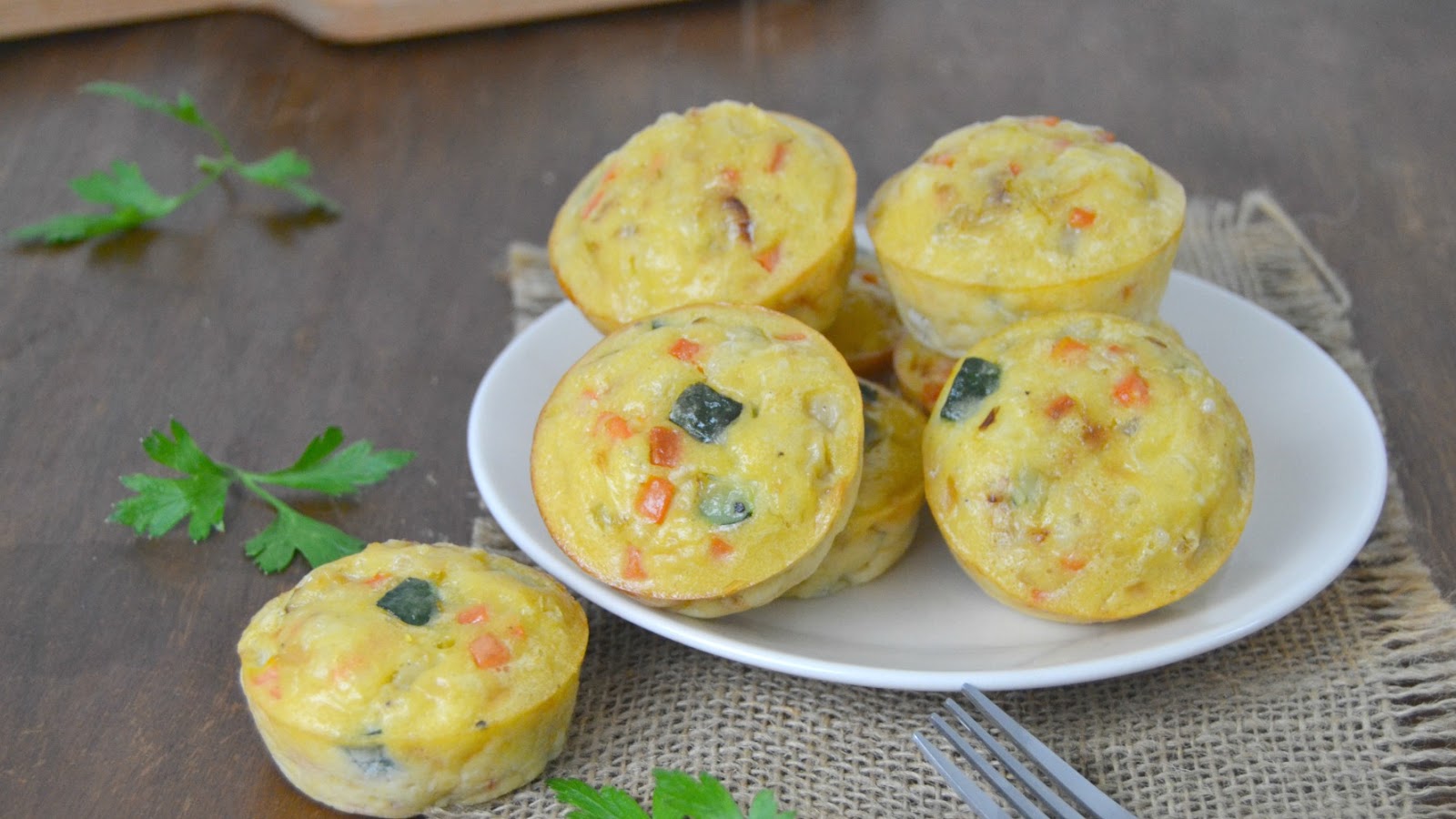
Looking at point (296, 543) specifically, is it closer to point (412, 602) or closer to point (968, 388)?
point (412, 602)

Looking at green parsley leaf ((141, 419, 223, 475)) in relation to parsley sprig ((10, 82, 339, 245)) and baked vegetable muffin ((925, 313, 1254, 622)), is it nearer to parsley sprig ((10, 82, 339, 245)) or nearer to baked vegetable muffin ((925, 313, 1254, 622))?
parsley sprig ((10, 82, 339, 245))

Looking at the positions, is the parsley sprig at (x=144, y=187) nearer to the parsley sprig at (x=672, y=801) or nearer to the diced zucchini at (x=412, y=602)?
the diced zucchini at (x=412, y=602)

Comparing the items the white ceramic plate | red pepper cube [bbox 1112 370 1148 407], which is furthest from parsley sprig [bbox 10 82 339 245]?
red pepper cube [bbox 1112 370 1148 407]

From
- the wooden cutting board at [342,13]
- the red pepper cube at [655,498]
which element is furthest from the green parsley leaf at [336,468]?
the wooden cutting board at [342,13]

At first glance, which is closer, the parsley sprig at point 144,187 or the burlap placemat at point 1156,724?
the burlap placemat at point 1156,724

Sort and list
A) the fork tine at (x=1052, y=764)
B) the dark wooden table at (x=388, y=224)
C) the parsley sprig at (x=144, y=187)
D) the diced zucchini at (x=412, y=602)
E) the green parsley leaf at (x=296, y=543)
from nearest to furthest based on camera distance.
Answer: the fork tine at (x=1052, y=764)
the diced zucchini at (x=412, y=602)
the dark wooden table at (x=388, y=224)
the green parsley leaf at (x=296, y=543)
the parsley sprig at (x=144, y=187)

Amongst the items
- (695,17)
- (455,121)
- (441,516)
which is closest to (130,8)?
(455,121)
